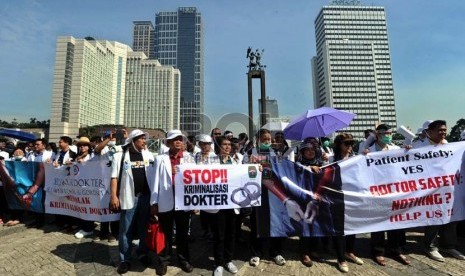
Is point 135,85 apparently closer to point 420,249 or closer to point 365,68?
point 365,68

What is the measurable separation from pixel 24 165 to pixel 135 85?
420 ft

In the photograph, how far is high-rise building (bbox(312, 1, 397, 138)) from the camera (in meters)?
142

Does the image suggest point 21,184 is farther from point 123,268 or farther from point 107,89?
point 107,89

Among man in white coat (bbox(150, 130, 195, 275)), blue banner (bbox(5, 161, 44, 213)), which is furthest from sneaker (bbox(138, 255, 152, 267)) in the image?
blue banner (bbox(5, 161, 44, 213))

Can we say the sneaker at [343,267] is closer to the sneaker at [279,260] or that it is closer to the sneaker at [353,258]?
the sneaker at [353,258]

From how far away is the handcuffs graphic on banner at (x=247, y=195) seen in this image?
4.48m

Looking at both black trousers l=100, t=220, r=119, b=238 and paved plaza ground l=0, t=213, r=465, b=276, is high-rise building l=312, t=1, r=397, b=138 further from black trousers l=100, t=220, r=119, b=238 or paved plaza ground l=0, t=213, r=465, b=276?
black trousers l=100, t=220, r=119, b=238

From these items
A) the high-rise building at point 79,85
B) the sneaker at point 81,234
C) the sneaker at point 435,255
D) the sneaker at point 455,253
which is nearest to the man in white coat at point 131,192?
the sneaker at point 81,234

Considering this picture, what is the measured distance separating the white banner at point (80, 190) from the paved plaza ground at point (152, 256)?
52cm

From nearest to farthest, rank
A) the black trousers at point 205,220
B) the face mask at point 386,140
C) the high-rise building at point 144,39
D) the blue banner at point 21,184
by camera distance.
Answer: the black trousers at point 205,220, the face mask at point 386,140, the blue banner at point 21,184, the high-rise building at point 144,39

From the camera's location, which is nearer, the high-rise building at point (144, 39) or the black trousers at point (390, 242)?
the black trousers at point (390, 242)

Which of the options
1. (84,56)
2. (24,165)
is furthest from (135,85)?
(24,165)

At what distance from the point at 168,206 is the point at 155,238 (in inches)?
18.2

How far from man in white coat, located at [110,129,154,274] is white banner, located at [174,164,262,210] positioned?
533 millimetres
